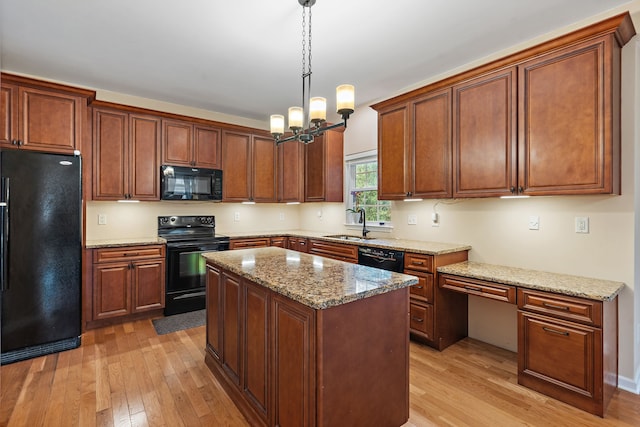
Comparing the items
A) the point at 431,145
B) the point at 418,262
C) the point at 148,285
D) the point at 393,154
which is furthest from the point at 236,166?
the point at 418,262

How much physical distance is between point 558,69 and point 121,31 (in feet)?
11.0

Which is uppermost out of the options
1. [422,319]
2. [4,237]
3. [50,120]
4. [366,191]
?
[50,120]

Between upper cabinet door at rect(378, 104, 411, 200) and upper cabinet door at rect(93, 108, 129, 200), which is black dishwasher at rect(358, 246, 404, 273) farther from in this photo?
upper cabinet door at rect(93, 108, 129, 200)

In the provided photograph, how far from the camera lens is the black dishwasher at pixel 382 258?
10.3 feet

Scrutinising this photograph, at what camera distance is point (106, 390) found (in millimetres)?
2279

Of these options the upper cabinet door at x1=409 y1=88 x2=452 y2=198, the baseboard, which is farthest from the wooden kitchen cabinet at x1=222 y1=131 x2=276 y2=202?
the baseboard

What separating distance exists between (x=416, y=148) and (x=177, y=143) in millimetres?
2969

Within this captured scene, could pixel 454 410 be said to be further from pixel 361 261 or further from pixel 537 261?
pixel 361 261

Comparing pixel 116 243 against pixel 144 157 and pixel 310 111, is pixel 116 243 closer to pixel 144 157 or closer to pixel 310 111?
pixel 144 157

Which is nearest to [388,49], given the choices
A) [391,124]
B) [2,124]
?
[391,124]

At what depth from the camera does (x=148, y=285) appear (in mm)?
3688

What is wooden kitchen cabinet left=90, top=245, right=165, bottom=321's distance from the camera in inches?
134

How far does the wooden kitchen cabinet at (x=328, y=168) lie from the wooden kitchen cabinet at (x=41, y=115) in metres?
2.73

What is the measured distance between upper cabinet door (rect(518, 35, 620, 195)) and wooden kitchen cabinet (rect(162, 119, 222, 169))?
142 inches
